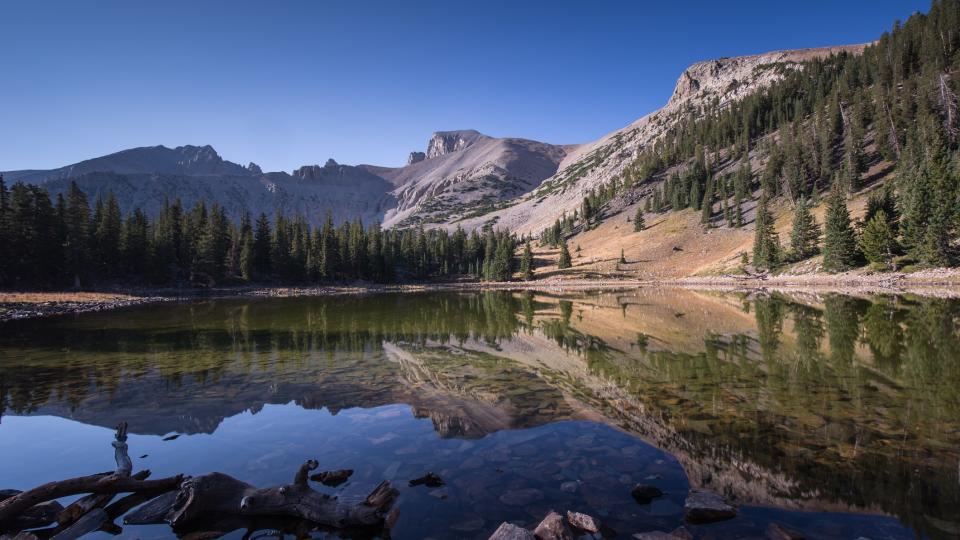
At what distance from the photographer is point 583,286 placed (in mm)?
100000

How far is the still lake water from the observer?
26.0ft

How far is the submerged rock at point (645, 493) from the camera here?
809cm

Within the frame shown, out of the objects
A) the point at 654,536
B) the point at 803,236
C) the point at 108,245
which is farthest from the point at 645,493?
the point at 108,245

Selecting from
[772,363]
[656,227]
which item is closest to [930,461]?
[772,363]

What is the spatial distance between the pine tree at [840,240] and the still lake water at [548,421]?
1934 inches

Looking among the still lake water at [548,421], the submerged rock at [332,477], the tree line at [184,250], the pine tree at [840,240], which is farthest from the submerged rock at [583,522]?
the tree line at [184,250]

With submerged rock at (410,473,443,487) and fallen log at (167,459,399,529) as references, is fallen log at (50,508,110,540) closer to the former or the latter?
fallen log at (167,459,399,529)

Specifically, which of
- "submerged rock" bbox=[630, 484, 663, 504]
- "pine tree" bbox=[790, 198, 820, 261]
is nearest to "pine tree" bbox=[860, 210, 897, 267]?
"pine tree" bbox=[790, 198, 820, 261]

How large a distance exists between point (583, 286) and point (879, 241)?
51080 mm

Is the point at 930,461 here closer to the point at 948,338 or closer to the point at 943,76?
the point at 948,338

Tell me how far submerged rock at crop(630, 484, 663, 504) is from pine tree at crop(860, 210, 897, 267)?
7759 cm

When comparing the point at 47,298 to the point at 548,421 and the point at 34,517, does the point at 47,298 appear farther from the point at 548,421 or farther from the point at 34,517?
the point at 548,421

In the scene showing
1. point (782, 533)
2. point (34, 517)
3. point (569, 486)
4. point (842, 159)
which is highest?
point (842, 159)

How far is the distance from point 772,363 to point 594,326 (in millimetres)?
15645
